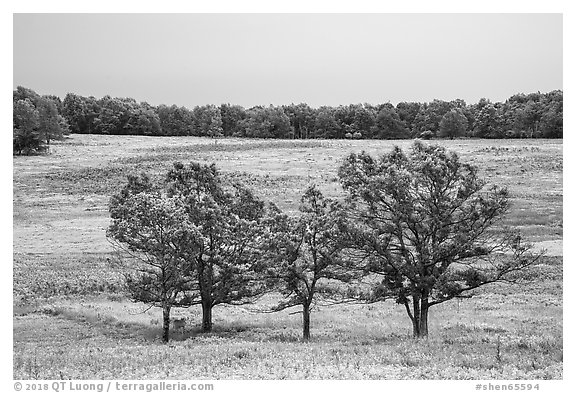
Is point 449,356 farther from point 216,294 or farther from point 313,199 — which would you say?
point 216,294

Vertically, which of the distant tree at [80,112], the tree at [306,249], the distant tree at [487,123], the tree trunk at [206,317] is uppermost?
the distant tree at [80,112]

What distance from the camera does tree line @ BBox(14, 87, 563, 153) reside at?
115 metres

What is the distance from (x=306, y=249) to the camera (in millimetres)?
29953

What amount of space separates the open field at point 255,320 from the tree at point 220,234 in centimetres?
211

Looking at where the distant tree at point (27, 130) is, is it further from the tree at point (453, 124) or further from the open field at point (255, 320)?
the tree at point (453, 124)

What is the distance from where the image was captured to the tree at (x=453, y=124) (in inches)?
4556

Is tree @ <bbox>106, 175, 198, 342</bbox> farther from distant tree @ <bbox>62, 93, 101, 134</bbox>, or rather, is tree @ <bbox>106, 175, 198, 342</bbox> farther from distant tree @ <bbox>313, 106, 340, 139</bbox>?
distant tree @ <bbox>313, 106, 340, 139</bbox>

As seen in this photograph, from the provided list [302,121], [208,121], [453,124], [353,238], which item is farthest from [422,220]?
[302,121]

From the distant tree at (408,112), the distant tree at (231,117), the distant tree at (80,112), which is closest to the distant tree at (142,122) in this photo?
the distant tree at (80,112)

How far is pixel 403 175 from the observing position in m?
27.2

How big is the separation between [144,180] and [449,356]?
2241 cm

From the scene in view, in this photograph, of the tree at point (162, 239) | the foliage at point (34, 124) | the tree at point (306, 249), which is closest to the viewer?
the tree at point (306, 249)

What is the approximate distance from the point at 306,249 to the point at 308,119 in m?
108

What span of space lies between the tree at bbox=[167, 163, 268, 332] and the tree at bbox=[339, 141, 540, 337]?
6.06 m
